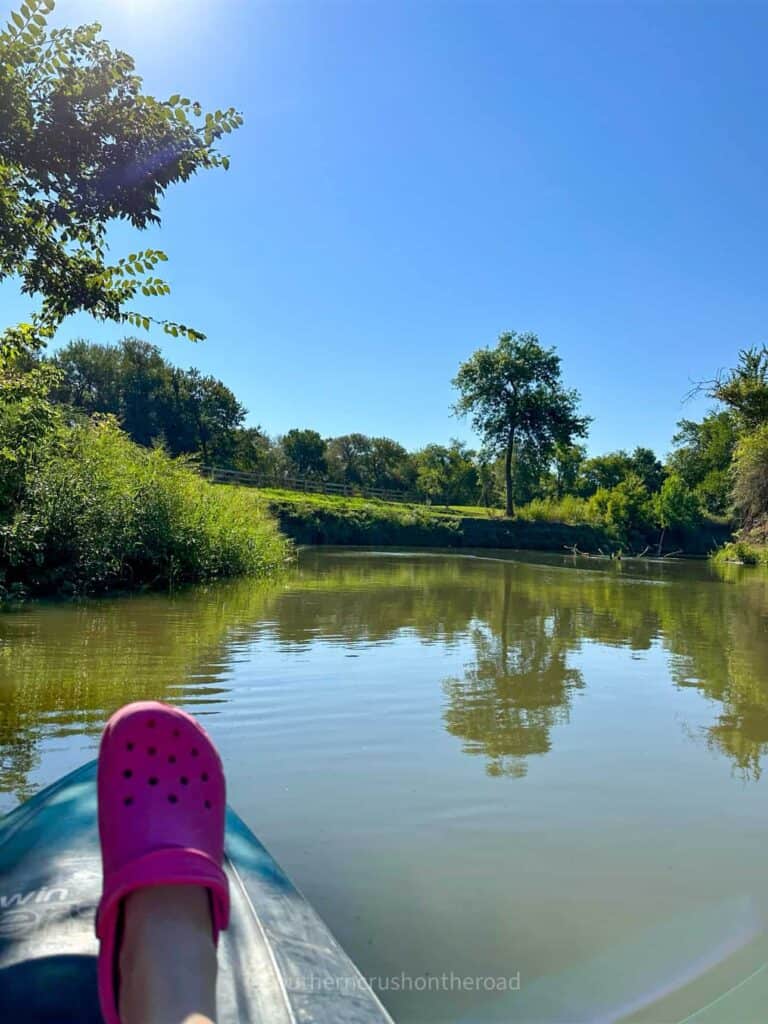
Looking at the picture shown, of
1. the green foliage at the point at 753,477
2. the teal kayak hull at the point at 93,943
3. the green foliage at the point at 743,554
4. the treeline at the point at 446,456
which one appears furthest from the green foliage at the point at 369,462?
the teal kayak hull at the point at 93,943

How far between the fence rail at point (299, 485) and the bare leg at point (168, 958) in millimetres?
30525

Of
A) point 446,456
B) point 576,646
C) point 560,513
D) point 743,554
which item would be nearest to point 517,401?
point 560,513

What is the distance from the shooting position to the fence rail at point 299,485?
34125 mm

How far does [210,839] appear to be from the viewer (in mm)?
1503

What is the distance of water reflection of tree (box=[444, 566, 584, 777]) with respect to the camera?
13.4ft

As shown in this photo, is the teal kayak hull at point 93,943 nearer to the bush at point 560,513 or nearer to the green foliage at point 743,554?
the green foliage at point 743,554

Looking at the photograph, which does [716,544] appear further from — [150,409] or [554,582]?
[150,409]

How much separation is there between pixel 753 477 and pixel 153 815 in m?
27.4

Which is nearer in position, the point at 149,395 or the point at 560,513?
the point at 560,513

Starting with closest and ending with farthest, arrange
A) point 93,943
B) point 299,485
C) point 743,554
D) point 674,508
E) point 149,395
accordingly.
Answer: point 93,943 < point 743,554 < point 674,508 < point 299,485 < point 149,395

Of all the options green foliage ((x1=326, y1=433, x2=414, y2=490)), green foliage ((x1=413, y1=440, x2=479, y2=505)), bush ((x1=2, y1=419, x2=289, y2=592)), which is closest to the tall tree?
green foliage ((x1=413, y1=440, x2=479, y2=505))

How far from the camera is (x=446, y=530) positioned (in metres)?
33.6

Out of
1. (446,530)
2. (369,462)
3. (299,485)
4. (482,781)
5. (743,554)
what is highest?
(369,462)

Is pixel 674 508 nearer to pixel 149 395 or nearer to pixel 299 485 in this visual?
pixel 299 485
